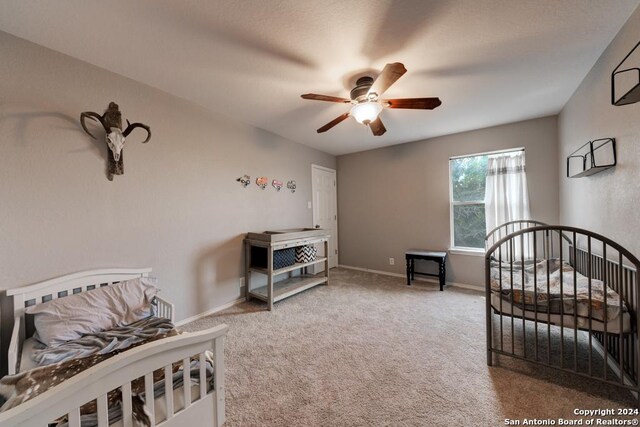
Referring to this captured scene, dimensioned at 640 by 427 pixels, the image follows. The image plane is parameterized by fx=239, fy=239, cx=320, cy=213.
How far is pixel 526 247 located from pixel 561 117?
5.40 ft

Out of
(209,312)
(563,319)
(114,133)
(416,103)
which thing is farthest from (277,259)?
(563,319)

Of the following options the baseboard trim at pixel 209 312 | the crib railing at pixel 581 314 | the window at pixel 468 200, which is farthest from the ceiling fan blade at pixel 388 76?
the baseboard trim at pixel 209 312

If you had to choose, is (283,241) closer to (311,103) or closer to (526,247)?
(311,103)

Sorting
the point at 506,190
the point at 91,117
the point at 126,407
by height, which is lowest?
the point at 126,407

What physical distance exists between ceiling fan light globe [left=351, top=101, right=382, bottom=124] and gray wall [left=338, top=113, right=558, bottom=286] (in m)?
2.27

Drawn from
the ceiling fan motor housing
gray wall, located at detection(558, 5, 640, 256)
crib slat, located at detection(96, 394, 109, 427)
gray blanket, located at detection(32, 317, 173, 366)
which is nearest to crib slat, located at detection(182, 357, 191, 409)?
crib slat, located at detection(96, 394, 109, 427)

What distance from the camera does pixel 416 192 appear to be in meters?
4.07

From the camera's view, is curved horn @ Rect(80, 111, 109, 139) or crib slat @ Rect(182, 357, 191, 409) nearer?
crib slat @ Rect(182, 357, 191, 409)

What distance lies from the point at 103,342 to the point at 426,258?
3658mm

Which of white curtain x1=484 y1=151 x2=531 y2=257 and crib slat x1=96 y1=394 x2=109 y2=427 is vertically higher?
white curtain x1=484 y1=151 x2=531 y2=257

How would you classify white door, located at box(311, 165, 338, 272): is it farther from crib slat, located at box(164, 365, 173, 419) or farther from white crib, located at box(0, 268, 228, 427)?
crib slat, located at box(164, 365, 173, 419)

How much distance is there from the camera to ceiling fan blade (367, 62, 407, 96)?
1.55 metres

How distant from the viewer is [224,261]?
3.01 metres

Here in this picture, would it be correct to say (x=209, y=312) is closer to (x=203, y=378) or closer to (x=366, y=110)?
(x=203, y=378)
